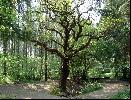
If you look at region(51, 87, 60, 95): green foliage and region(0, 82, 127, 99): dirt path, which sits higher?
region(0, 82, 127, 99): dirt path

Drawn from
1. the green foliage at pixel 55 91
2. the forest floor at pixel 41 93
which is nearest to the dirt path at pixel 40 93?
the forest floor at pixel 41 93

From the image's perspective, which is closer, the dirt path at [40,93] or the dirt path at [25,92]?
the dirt path at [25,92]

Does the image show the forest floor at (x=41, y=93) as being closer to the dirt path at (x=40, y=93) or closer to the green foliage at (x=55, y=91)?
the dirt path at (x=40, y=93)

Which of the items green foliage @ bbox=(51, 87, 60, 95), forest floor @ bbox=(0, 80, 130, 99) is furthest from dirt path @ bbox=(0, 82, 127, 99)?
green foliage @ bbox=(51, 87, 60, 95)

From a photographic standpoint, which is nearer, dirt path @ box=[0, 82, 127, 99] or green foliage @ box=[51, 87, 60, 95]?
dirt path @ box=[0, 82, 127, 99]

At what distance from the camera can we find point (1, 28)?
26438 millimetres

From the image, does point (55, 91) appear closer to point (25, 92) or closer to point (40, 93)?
point (40, 93)

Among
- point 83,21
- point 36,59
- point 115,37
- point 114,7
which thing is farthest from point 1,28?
point 36,59

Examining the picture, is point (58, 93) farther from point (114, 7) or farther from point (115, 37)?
point (114, 7)

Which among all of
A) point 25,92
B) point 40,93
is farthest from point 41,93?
point 25,92

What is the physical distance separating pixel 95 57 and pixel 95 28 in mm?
3039

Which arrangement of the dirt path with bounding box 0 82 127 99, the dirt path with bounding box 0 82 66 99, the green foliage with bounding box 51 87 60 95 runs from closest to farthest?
1. the dirt path with bounding box 0 82 66 99
2. the dirt path with bounding box 0 82 127 99
3. the green foliage with bounding box 51 87 60 95

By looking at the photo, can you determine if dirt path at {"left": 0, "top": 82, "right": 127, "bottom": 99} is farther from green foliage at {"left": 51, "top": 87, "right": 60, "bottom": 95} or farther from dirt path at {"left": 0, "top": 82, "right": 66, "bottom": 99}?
green foliage at {"left": 51, "top": 87, "right": 60, "bottom": 95}

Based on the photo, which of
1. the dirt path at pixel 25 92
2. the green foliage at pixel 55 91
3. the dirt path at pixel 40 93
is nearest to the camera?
the dirt path at pixel 25 92
